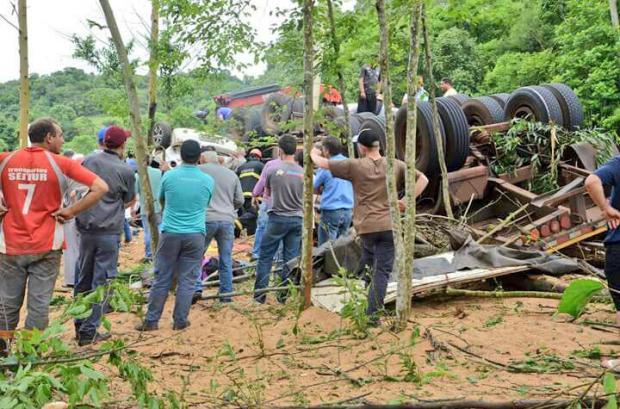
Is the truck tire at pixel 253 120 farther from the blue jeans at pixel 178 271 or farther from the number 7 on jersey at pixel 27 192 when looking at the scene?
the number 7 on jersey at pixel 27 192

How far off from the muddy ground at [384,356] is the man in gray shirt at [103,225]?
52 cm

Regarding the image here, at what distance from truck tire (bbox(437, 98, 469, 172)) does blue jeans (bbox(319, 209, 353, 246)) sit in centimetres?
180

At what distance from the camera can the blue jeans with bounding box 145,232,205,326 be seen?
7.00 meters

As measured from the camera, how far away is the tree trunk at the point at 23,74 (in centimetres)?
829

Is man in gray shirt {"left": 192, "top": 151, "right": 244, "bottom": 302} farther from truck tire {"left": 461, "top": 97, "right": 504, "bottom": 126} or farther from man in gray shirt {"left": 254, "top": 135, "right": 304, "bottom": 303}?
truck tire {"left": 461, "top": 97, "right": 504, "bottom": 126}

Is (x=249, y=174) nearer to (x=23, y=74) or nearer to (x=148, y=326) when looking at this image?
(x=23, y=74)

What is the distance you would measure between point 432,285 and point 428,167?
2.94 m

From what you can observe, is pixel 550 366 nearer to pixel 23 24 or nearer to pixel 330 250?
pixel 330 250

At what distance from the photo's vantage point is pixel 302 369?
542cm

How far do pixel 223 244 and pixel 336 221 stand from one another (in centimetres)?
145

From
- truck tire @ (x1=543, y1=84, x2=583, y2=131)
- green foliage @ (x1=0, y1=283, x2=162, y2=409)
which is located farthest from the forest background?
green foliage @ (x1=0, y1=283, x2=162, y2=409)

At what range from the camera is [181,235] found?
275 inches

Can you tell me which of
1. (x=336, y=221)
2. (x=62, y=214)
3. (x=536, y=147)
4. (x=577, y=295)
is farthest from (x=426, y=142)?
(x=577, y=295)

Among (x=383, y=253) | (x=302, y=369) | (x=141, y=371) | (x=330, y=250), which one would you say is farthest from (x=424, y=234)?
(x=141, y=371)
